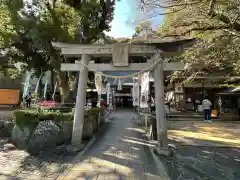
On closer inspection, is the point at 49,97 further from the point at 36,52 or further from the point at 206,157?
the point at 206,157

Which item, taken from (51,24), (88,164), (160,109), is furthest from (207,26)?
(51,24)

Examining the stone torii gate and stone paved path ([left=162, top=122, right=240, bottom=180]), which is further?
the stone torii gate

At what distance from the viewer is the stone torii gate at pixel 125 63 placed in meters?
7.50

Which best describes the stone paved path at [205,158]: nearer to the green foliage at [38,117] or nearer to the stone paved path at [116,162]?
the stone paved path at [116,162]

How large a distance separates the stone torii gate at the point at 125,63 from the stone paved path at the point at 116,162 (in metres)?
0.93

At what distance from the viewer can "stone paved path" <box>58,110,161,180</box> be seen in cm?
542

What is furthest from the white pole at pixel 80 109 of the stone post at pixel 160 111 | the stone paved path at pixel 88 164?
the stone post at pixel 160 111

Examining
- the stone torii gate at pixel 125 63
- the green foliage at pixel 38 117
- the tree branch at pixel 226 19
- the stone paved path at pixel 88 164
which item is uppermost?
the tree branch at pixel 226 19

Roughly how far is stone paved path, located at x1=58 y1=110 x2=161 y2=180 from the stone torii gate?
925mm

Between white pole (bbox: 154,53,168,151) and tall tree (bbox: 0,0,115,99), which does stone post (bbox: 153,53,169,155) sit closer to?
white pole (bbox: 154,53,168,151)

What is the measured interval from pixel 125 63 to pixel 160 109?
209 centimetres

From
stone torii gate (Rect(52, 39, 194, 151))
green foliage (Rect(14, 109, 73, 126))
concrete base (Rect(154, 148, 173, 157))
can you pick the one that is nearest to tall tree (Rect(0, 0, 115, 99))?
stone torii gate (Rect(52, 39, 194, 151))

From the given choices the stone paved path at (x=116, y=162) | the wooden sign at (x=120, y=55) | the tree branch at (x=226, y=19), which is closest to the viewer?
the tree branch at (x=226, y=19)

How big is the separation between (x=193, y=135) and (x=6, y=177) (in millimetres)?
8245
